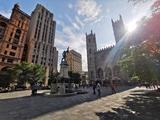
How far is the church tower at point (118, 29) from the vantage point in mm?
88412

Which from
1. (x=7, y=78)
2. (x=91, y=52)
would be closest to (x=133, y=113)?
(x=7, y=78)

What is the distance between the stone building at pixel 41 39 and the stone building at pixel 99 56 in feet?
98.9

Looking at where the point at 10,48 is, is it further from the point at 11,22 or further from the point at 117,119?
the point at 117,119

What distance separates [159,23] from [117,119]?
760 centimetres

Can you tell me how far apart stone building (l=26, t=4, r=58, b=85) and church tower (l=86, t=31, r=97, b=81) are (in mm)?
29475

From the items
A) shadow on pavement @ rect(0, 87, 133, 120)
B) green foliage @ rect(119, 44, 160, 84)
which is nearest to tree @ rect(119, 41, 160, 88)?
green foliage @ rect(119, 44, 160, 84)

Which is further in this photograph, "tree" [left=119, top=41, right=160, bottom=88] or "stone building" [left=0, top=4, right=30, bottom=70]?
"stone building" [left=0, top=4, right=30, bottom=70]

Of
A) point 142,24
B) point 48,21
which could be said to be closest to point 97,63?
point 48,21

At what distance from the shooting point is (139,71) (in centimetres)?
1471

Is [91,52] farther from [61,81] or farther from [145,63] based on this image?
[145,63]

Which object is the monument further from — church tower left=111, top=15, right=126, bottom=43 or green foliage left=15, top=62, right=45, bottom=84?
church tower left=111, top=15, right=126, bottom=43

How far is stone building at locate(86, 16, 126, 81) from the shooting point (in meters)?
82.2

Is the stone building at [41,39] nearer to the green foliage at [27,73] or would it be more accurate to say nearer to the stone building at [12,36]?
the stone building at [12,36]

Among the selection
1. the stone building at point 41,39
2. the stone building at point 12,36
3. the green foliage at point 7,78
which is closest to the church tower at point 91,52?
the stone building at point 41,39
